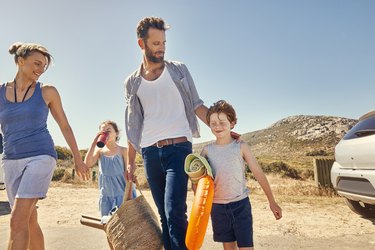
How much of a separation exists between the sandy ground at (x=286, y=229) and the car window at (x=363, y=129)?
1.43 meters

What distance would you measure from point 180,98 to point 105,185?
2.08 metres

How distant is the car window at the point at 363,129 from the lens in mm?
4331

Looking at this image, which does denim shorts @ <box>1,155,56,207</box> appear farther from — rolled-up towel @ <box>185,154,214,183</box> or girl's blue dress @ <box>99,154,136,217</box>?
girl's blue dress @ <box>99,154,136,217</box>

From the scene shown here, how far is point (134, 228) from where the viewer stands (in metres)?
2.98

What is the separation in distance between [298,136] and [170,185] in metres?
80.2

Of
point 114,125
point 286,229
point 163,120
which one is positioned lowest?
point 286,229

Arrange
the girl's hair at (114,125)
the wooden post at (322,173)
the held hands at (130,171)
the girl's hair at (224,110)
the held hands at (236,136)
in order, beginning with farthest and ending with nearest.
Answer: the wooden post at (322,173)
the girl's hair at (114,125)
the held hands at (130,171)
the held hands at (236,136)
the girl's hair at (224,110)

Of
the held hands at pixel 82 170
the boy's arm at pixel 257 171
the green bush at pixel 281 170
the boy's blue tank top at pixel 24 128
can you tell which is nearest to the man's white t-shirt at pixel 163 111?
the boy's arm at pixel 257 171

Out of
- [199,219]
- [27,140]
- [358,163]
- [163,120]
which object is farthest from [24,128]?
[358,163]

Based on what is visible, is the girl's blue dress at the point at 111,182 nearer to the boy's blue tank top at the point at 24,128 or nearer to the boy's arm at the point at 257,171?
the boy's blue tank top at the point at 24,128

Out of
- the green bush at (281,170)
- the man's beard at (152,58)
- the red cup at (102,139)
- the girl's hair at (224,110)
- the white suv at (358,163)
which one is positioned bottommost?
the green bush at (281,170)

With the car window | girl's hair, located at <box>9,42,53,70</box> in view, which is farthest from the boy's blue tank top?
the car window

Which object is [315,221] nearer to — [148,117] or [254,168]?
[254,168]

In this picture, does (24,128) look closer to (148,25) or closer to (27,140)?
(27,140)
